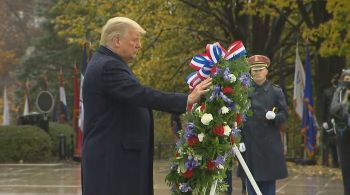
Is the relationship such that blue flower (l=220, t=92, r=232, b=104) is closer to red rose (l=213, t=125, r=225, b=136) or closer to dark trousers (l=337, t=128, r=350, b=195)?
red rose (l=213, t=125, r=225, b=136)

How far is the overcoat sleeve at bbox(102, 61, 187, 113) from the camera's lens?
4984 mm

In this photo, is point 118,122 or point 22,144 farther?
point 22,144

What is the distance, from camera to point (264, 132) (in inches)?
346

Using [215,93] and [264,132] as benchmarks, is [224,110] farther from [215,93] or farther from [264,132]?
[264,132]

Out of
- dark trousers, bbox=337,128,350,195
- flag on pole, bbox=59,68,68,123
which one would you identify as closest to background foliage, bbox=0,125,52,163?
flag on pole, bbox=59,68,68,123

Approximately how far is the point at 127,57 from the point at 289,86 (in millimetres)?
23550

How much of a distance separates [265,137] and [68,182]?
6.82 meters

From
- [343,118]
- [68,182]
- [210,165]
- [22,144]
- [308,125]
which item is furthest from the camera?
[22,144]

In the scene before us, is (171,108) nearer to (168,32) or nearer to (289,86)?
(168,32)

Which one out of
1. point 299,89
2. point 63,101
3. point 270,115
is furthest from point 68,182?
point 63,101

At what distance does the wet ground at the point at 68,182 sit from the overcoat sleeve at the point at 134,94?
742 cm

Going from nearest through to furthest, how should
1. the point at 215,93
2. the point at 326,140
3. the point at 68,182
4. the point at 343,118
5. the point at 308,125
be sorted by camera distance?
the point at 215,93
the point at 343,118
the point at 68,182
the point at 326,140
the point at 308,125

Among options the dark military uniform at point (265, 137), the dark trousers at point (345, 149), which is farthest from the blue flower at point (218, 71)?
the dark trousers at point (345, 149)

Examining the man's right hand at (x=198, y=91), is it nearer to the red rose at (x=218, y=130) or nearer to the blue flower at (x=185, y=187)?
the red rose at (x=218, y=130)
